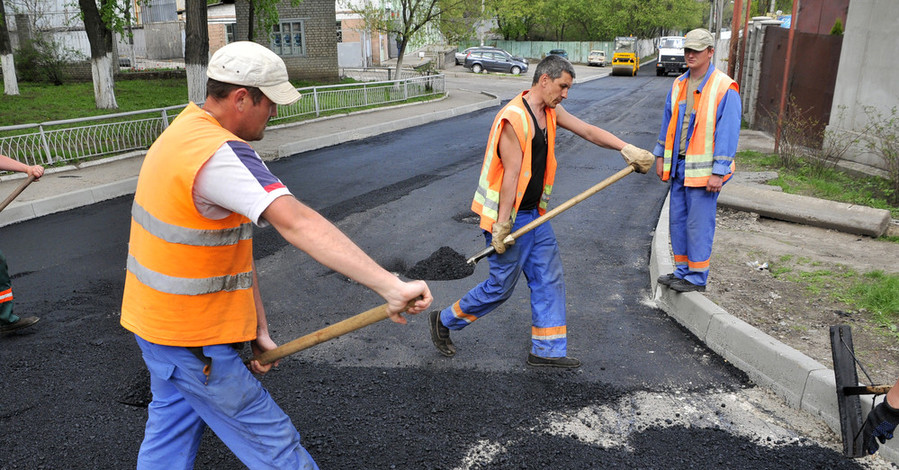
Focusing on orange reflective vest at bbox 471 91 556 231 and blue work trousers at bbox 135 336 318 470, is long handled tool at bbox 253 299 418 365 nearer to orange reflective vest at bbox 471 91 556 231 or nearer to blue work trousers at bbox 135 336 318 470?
blue work trousers at bbox 135 336 318 470

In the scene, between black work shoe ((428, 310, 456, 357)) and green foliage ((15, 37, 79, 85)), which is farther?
green foliage ((15, 37, 79, 85))

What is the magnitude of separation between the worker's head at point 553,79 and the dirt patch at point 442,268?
92.1 inches

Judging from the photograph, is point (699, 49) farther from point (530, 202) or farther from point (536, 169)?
point (530, 202)

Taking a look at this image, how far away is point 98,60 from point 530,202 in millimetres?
16768

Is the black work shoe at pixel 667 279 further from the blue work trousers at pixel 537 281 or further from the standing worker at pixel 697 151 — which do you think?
the blue work trousers at pixel 537 281

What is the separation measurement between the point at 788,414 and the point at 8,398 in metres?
4.42

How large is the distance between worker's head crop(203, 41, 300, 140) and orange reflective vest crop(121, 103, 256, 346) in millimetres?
65

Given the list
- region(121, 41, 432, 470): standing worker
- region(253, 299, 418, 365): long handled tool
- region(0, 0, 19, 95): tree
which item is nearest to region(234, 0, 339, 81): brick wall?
region(0, 0, 19, 95): tree

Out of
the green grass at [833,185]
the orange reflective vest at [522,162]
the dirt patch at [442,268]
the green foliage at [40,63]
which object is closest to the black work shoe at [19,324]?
the dirt patch at [442,268]

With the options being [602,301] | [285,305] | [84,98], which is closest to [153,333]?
[285,305]

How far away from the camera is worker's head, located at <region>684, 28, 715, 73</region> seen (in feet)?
15.7

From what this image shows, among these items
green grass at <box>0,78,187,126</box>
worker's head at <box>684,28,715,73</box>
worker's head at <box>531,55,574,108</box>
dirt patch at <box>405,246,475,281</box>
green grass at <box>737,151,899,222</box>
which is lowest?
dirt patch at <box>405,246,475,281</box>

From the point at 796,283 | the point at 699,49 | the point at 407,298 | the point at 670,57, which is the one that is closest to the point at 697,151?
the point at 699,49

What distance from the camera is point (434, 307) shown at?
5273 millimetres
